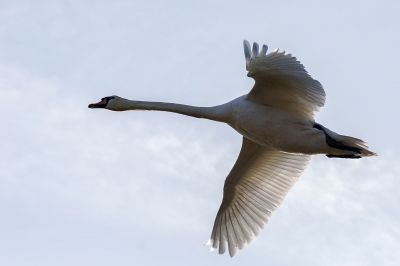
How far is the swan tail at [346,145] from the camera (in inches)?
813

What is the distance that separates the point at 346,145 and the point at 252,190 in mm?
3294

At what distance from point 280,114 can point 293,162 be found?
7.62 feet

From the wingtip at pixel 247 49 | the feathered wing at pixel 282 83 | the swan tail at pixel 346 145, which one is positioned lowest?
the swan tail at pixel 346 145

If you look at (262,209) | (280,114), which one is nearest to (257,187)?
(262,209)

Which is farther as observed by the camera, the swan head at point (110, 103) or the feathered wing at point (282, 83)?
the swan head at point (110, 103)

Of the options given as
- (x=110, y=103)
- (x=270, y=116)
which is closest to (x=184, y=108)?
(x=270, y=116)

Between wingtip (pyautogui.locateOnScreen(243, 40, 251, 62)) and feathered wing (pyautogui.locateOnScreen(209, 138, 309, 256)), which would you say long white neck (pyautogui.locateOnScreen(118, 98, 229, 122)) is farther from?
feathered wing (pyautogui.locateOnScreen(209, 138, 309, 256))

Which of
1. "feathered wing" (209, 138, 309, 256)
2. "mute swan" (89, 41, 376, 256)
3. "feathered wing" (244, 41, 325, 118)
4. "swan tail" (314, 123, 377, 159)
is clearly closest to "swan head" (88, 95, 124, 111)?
"mute swan" (89, 41, 376, 256)

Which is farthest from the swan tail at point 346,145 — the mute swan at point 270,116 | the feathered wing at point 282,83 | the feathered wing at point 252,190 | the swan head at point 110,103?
the swan head at point 110,103

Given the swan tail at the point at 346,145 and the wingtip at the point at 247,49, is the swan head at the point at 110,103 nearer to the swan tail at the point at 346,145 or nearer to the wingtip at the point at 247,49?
the wingtip at the point at 247,49

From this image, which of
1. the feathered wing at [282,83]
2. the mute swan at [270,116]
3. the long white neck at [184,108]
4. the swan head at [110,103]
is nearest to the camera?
the feathered wing at [282,83]

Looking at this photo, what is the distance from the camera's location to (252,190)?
77.0 feet

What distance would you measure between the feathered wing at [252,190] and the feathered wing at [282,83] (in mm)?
2116

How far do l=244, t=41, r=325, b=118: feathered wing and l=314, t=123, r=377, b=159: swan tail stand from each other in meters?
0.55
